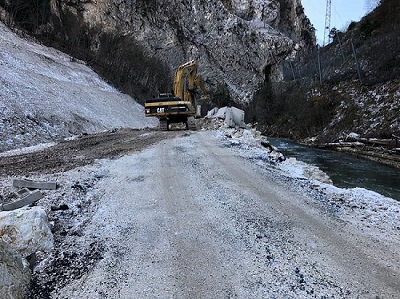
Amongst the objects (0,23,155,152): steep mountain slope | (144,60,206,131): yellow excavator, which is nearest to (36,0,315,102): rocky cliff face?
(0,23,155,152): steep mountain slope

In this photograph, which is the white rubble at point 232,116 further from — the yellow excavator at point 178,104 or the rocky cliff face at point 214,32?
the rocky cliff face at point 214,32

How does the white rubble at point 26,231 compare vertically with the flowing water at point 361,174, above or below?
above

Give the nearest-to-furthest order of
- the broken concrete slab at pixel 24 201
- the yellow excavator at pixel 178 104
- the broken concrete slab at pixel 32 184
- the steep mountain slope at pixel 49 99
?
the broken concrete slab at pixel 24 201 → the broken concrete slab at pixel 32 184 → the steep mountain slope at pixel 49 99 → the yellow excavator at pixel 178 104

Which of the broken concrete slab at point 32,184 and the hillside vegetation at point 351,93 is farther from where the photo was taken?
the hillside vegetation at point 351,93

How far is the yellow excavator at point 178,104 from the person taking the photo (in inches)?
639

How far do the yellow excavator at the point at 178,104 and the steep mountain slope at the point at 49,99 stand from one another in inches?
148

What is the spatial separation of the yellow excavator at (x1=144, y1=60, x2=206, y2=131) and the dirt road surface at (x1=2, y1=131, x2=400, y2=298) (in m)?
10.2

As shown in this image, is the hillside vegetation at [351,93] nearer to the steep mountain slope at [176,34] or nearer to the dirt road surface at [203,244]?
the dirt road surface at [203,244]

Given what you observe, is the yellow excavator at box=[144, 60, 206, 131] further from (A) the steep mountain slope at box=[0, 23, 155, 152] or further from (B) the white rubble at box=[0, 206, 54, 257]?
(B) the white rubble at box=[0, 206, 54, 257]

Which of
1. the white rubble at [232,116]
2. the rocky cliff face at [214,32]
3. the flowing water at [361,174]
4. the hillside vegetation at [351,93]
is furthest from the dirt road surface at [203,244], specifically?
the rocky cliff face at [214,32]

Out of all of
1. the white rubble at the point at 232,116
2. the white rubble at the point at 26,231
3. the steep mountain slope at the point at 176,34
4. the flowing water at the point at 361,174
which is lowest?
the flowing water at the point at 361,174

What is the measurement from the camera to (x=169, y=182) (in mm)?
6012

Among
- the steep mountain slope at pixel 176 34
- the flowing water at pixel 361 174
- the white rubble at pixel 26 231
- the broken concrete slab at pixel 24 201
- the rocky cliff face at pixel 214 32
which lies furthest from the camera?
the rocky cliff face at pixel 214 32

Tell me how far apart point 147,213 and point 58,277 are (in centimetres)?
167
